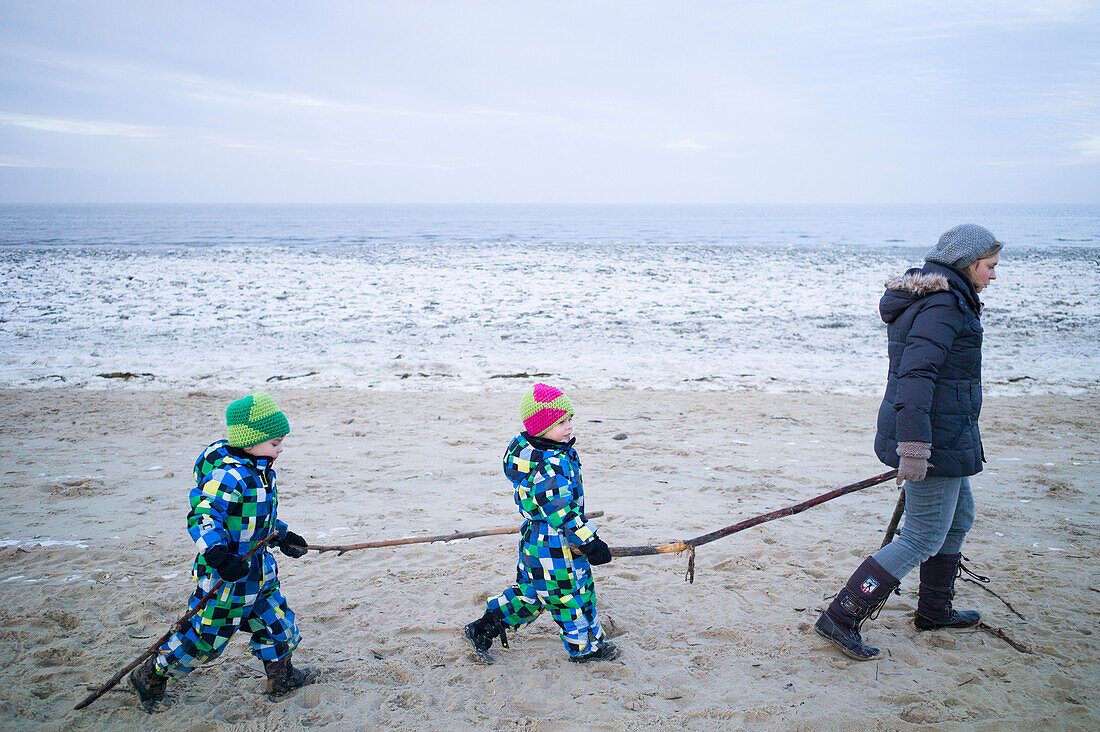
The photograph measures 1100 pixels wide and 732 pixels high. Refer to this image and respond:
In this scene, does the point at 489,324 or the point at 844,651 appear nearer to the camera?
the point at 844,651

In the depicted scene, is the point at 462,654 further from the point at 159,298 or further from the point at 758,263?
the point at 758,263

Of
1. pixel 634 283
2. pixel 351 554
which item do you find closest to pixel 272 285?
pixel 634 283

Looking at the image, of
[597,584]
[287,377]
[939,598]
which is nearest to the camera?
[939,598]

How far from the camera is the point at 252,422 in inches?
112

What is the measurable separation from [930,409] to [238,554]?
3.06 metres

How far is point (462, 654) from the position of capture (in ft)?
11.2

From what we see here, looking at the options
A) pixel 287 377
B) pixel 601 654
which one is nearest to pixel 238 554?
pixel 601 654

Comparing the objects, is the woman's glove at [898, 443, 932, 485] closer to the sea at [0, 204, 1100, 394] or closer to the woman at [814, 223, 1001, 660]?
the woman at [814, 223, 1001, 660]

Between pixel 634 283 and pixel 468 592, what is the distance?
1579 cm

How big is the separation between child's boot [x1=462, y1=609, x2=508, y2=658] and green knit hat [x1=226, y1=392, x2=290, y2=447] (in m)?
1.36

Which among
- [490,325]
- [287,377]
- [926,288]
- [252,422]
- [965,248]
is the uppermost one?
[965,248]

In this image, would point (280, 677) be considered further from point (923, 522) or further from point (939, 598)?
point (939, 598)

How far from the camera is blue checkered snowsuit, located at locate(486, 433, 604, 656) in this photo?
3.00 metres

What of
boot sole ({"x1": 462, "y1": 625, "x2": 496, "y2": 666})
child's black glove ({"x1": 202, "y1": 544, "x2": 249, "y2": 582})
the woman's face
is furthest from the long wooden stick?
the woman's face
